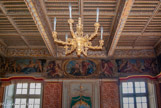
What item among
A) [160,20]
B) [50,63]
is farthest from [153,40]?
[50,63]

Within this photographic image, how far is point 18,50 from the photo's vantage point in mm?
9891

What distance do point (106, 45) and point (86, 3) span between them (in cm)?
378

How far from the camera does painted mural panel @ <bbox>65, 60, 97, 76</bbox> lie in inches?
378

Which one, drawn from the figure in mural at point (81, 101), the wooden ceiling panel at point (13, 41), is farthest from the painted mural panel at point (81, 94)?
the wooden ceiling panel at point (13, 41)

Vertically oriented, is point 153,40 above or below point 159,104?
above

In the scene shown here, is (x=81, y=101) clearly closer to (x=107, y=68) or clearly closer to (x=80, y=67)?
(x=80, y=67)

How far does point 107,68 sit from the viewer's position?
963cm

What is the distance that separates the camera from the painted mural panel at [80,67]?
31.5 feet

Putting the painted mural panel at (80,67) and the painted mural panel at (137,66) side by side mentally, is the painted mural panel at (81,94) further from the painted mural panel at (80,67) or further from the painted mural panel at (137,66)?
the painted mural panel at (137,66)

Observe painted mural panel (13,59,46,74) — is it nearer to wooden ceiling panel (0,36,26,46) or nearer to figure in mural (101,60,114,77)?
wooden ceiling panel (0,36,26,46)

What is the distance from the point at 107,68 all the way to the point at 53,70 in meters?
2.73

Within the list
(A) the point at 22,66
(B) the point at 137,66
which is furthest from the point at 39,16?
(B) the point at 137,66

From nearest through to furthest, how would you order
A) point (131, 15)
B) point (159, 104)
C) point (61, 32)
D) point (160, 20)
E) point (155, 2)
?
1. point (155, 2)
2. point (131, 15)
3. point (160, 20)
4. point (61, 32)
5. point (159, 104)

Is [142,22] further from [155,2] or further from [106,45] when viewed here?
[106,45]
